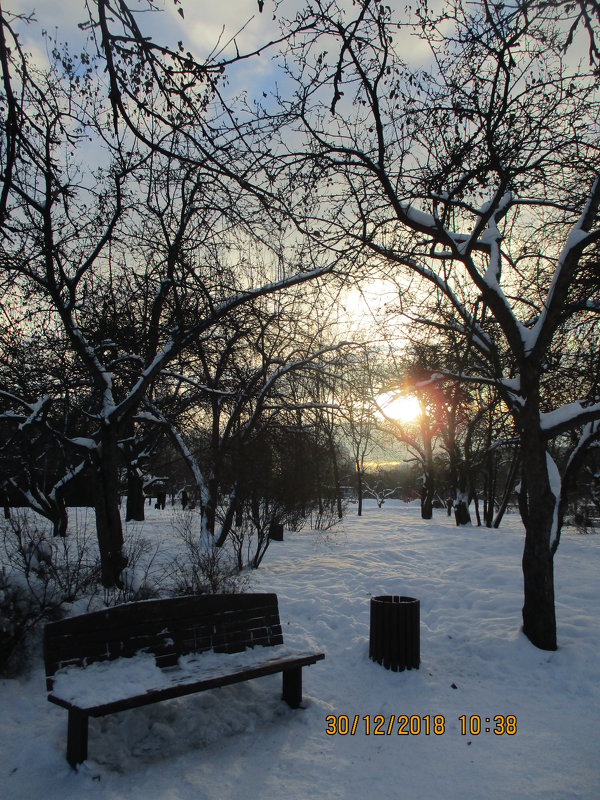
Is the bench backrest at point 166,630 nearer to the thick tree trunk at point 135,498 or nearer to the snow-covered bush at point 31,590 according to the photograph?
the snow-covered bush at point 31,590

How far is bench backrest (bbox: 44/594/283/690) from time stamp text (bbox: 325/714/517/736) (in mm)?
862

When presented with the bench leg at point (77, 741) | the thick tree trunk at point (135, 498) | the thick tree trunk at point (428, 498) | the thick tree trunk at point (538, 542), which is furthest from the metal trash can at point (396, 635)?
the thick tree trunk at point (428, 498)

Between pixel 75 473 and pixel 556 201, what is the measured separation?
1160 cm

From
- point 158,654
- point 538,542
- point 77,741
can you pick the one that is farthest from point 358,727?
point 538,542

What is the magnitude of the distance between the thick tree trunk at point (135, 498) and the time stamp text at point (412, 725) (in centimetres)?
1762

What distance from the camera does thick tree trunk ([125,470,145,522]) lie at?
20984mm

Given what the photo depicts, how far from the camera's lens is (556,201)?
6.48m

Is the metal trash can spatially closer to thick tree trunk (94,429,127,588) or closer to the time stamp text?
the time stamp text

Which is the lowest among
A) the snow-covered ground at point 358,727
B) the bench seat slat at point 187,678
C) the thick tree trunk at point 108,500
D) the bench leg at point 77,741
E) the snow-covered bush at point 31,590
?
the snow-covered ground at point 358,727

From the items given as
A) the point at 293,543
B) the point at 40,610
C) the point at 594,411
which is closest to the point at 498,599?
the point at 594,411

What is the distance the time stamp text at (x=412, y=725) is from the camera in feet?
13.7

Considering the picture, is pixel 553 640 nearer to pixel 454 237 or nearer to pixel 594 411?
pixel 594 411

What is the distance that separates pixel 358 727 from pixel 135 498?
18.4 meters

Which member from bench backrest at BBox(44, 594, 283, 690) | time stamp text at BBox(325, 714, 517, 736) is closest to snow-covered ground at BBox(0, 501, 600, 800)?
time stamp text at BBox(325, 714, 517, 736)
